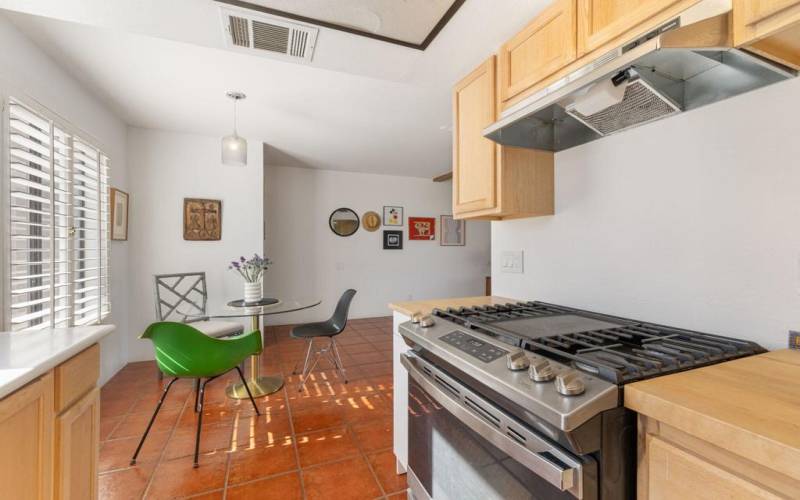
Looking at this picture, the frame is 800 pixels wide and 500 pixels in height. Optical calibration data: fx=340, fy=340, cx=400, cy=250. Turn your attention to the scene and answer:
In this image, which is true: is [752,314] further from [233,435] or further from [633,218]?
[233,435]

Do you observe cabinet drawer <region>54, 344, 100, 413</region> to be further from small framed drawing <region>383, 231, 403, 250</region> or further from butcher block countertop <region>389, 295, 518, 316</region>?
small framed drawing <region>383, 231, 403, 250</region>

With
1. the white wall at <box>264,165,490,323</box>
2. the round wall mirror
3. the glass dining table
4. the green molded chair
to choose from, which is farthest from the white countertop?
the round wall mirror

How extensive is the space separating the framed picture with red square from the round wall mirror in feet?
3.20

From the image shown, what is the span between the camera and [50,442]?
1041 millimetres

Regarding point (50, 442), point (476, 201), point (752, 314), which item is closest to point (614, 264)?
point (752, 314)

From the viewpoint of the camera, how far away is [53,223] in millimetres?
1946

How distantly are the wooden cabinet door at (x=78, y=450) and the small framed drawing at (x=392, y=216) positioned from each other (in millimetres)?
4523

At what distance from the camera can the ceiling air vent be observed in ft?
4.88

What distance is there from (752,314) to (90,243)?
12.6ft

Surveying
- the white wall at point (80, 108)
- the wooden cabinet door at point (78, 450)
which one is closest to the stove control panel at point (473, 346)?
the wooden cabinet door at point (78, 450)

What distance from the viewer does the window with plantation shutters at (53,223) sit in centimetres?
171

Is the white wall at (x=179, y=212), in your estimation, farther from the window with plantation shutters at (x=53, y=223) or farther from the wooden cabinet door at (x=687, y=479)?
the wooden cabinet door at (x=687, y=479)

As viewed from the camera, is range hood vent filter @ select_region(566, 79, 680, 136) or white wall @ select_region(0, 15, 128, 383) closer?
range hood vent filter @ select_region(566, 79, 680, 136)

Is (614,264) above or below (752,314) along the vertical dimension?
above
